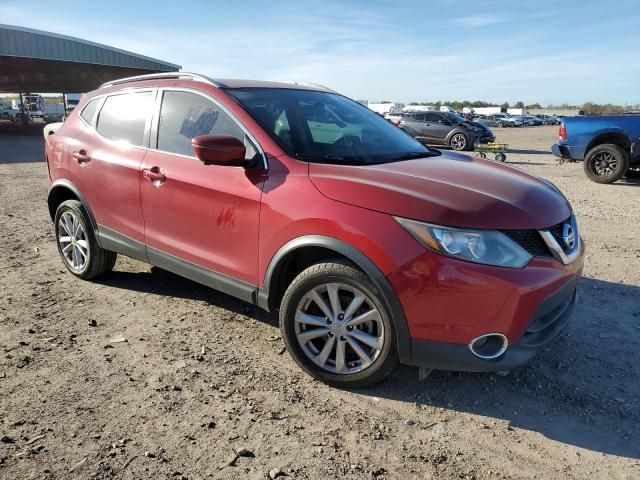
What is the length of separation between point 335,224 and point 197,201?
3.86ft

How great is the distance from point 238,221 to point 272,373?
1001 millimetres

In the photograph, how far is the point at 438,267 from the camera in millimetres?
2562

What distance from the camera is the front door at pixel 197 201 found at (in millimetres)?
3273

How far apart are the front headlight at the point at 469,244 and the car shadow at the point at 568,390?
3.00 ft

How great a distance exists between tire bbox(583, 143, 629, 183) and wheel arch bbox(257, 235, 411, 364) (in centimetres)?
970

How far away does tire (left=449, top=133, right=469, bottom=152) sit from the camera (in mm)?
19312

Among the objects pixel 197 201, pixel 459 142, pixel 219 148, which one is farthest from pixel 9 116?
pixel 219 148

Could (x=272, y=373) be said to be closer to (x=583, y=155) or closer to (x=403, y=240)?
(x=403, y=240)

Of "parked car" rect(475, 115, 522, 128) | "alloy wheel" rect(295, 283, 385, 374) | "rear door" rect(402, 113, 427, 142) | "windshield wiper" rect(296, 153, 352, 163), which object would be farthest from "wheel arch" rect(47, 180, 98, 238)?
"parked car" rect(475, 115, 522, 128)

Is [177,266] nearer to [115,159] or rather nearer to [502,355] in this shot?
[115,159]

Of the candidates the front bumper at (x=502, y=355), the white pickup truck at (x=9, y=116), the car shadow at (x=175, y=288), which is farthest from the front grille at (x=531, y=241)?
the white pickup truck at (x=9, y=116)

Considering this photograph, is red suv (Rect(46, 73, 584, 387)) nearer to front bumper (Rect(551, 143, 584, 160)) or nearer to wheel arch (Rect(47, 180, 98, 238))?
wheel arch (Rect(47, 180, 98, 238))

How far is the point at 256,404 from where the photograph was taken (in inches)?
114

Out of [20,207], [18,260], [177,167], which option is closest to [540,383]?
[177,167]
